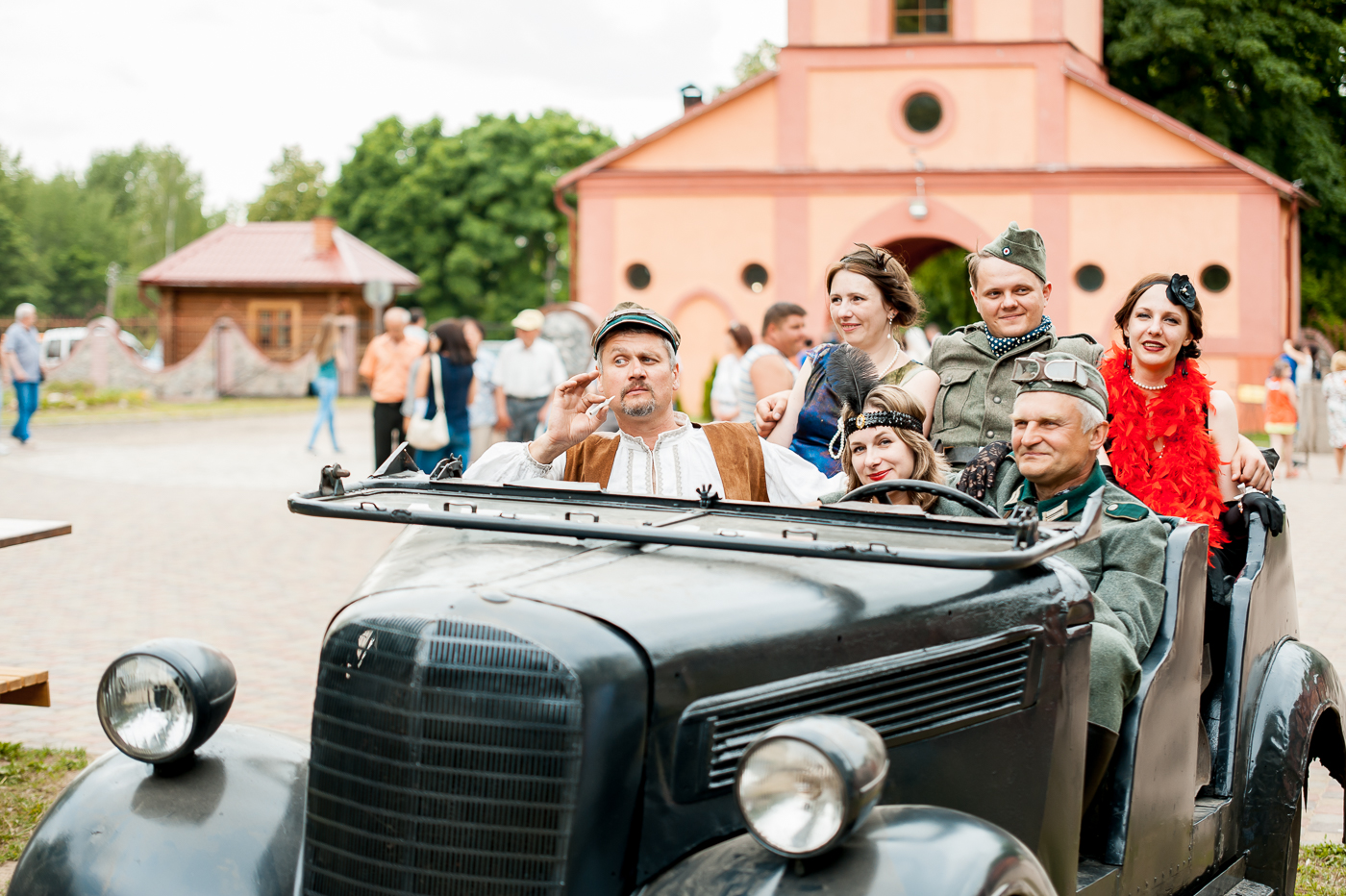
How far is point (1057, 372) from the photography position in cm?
310

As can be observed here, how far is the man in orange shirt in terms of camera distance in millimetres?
12391

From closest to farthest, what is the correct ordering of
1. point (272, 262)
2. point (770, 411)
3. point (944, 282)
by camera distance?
point (770, 411) < point (944, 282) < point (272, 262)

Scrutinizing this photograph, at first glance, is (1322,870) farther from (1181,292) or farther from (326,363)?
(326,363)

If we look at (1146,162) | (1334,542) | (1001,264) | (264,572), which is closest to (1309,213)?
(1146,162)

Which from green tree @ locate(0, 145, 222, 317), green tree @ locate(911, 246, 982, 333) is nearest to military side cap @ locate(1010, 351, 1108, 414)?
green tree @ locate(911, 246, 982, 333)

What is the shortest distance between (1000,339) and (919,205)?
20.3 meters

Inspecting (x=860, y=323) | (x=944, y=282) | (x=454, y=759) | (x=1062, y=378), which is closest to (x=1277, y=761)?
(x=1062, y=378)

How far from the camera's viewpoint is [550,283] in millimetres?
57875

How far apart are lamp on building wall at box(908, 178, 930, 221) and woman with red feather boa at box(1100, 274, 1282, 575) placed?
20194mm

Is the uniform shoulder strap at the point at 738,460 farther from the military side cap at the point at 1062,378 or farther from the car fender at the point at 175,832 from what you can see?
the car fender at the point at 175,832

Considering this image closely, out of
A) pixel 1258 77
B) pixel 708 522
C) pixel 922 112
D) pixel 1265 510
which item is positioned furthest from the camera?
pixel 1258 77

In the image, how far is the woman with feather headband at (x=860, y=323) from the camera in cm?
448

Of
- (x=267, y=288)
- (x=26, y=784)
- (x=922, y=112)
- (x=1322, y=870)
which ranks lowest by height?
(x=1322, y=870)

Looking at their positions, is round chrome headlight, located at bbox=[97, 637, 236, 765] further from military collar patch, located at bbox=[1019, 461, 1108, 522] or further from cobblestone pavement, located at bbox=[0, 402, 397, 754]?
cobblestone pavement, located at bbox=[0, 402, 397, 754]
